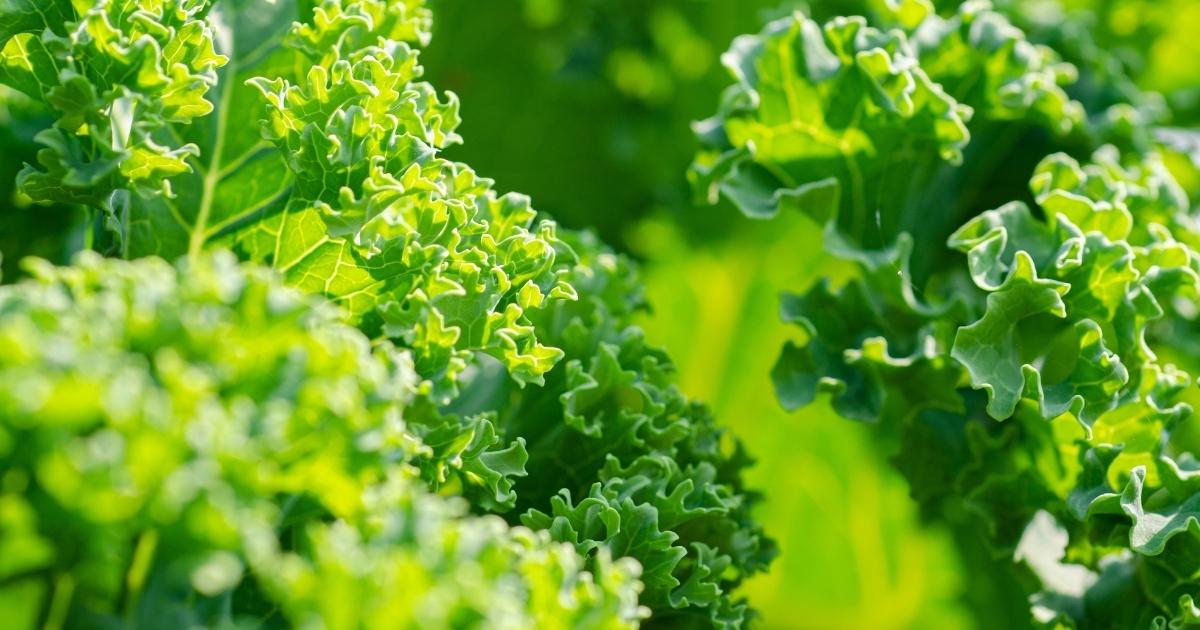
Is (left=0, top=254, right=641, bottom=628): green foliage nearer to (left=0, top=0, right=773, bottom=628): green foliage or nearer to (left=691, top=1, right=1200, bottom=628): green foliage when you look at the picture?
(left=0, top=0, right=773, bottom=628): green foliage

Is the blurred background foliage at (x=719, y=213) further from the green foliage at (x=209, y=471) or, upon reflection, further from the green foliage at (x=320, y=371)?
the green foliage at (x=209, y=471)

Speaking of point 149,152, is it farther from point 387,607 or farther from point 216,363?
point 387,607

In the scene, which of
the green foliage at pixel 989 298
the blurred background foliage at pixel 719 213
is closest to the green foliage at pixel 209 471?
the green foliage at pixel 989 298

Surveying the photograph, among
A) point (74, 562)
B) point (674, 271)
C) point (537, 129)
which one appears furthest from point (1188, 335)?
point (74, 562)

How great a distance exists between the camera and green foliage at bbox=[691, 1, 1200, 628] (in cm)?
272

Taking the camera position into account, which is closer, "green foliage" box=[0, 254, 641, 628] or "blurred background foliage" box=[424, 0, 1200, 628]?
"green foliage" box=[0, 254, 641, 628]

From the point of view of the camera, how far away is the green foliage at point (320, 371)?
5.17ft

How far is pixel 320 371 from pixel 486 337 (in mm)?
732

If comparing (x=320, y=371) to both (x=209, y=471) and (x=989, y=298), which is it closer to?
(x=209, y=471)

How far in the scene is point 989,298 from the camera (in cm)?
271

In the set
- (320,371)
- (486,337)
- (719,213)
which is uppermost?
(320,371)

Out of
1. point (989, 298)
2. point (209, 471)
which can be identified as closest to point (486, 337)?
point (209, 471)

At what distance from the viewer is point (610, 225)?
4.90 metres

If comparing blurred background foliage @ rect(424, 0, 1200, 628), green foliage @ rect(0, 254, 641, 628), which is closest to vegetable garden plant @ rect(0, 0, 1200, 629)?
green foliage @ rect(0, 254, 641, 628)
